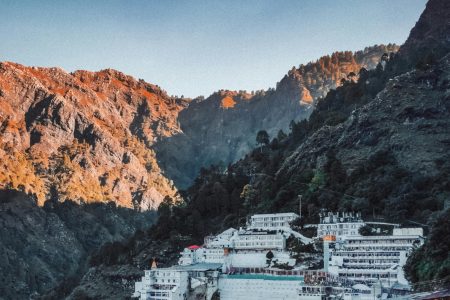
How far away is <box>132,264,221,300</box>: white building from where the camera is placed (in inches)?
3425

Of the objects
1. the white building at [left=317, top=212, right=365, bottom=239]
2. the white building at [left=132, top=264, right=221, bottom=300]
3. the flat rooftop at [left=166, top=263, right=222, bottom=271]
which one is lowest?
the white building at [left=132, top=264, right=221, bottom=300]

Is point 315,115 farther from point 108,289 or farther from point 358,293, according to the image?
point 358,293

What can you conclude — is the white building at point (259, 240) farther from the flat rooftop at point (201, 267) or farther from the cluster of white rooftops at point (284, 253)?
the flat rooftop at point (201, 267)

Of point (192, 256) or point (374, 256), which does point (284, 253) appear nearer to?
point (374, 256)

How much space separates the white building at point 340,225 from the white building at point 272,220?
6768 mm

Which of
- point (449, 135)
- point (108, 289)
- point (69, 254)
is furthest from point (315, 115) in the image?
point (69, 254)

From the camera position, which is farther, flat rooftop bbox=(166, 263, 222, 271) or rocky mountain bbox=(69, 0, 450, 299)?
rocky mountain bbox=(69, 0, 450, 299)

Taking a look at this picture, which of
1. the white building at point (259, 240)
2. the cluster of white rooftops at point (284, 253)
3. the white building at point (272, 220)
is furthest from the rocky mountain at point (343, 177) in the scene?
the white building at point (259, 240)

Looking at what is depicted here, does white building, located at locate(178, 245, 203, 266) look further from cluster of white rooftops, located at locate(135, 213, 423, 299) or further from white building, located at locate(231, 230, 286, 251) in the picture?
white building, located at locate(231, 230, 286, 251)

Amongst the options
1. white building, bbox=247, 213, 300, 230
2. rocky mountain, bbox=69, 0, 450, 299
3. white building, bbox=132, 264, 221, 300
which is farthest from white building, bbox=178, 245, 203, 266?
rocky mountain, bbox=69, 0, 450, 299

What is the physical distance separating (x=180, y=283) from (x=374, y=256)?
89.4 ft

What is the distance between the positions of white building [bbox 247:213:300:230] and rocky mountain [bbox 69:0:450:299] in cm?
358

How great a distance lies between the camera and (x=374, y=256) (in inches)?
3179

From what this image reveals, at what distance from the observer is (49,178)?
19888cm
